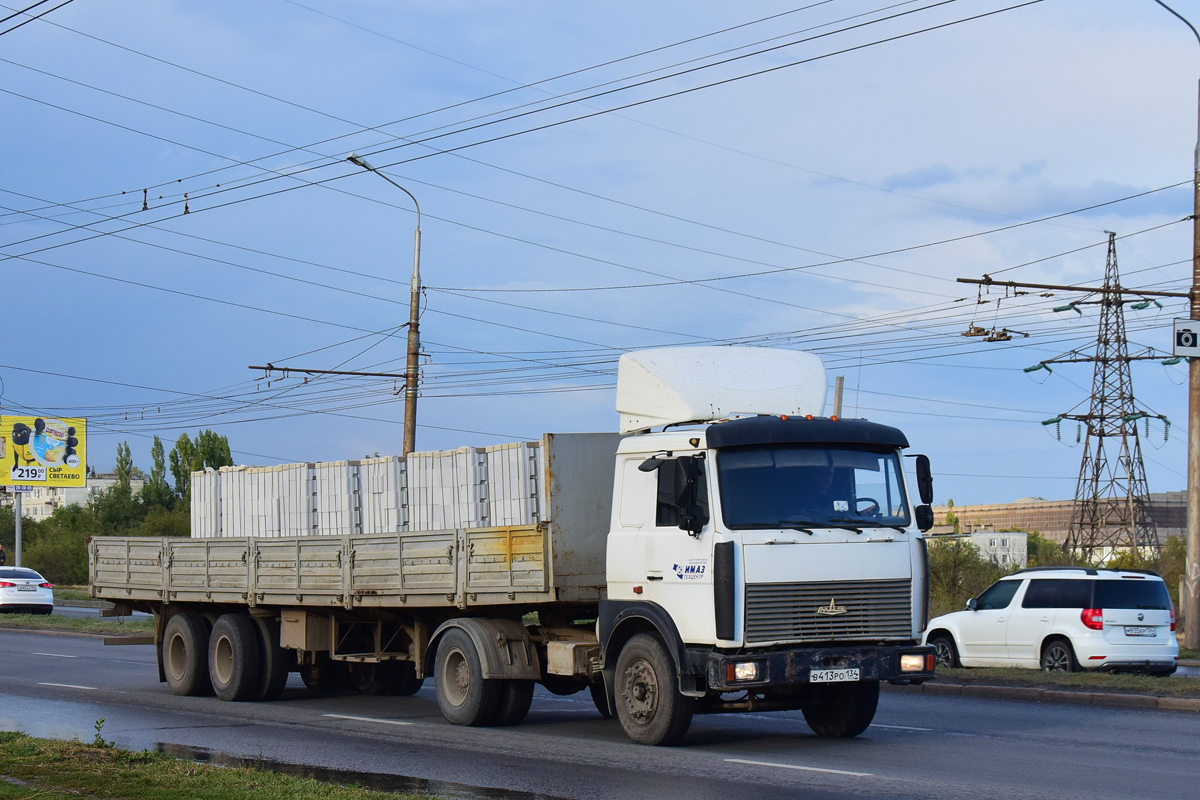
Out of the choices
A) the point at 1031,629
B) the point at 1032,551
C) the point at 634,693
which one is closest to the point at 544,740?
the point at 634,693

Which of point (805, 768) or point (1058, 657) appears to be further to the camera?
point (1058, 657)

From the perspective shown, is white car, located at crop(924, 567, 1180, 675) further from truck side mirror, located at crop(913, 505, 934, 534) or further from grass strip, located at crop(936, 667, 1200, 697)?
truck side mirror, located at crop(913, 505, 934, 534)

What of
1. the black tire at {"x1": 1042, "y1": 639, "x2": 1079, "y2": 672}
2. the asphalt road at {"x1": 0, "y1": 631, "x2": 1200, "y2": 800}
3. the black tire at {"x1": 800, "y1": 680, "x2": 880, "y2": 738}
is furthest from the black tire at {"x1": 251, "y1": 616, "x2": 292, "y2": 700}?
the black tire at {"x1": 1042, "y1": 639, "x2": 1079, "y2": 672}

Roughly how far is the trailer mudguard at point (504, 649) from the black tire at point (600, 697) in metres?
0.66

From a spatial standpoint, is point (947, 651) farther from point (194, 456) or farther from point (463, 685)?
point (194, 456)

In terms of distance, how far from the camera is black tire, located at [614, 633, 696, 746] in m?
11.3

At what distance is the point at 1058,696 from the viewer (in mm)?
16484

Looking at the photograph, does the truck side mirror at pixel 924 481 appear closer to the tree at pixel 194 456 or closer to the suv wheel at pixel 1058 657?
the suv wheel at pixel 1058 657

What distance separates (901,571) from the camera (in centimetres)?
1145

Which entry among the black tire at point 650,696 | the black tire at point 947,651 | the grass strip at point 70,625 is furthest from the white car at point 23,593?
the black tire at point 650,696

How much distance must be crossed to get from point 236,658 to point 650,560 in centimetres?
714

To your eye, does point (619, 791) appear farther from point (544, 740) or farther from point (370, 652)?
point (370, 652)

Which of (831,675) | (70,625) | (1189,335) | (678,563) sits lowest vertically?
(70,625)

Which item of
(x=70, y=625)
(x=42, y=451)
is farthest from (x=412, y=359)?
(x=42, y=451)
